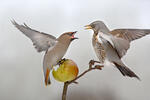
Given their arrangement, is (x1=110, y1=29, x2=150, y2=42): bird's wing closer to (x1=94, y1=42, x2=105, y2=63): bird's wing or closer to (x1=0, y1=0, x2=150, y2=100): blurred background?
(x1=94, y1=42, x2=105, y2=63): bird's wing

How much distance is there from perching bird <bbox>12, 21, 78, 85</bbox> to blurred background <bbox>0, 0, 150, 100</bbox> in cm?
21

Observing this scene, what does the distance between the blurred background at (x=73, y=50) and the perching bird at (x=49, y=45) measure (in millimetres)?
208

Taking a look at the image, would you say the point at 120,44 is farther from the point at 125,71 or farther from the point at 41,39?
the point at 41,39

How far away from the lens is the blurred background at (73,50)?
3.27ft

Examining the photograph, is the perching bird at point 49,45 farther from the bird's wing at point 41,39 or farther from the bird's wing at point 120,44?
the bird's wing at point 120,44

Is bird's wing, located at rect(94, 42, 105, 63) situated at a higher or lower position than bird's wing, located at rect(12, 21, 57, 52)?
lower

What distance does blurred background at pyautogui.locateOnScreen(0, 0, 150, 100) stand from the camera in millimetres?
997

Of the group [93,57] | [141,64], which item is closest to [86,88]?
[93,57]

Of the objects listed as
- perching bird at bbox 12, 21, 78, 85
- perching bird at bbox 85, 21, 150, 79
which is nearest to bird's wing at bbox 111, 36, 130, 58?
perching bird at bbox 85, 21, 150, 79

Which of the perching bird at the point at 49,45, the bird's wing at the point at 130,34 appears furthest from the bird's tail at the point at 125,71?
A: the perching bird at the point at 49,45

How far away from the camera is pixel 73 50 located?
1.06 metres

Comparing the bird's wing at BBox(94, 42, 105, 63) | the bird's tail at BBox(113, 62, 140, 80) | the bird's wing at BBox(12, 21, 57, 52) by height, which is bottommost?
the bird's tail at BBox(113, 62, 140, 80)

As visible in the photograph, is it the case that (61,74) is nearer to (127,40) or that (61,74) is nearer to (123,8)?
(127,40)

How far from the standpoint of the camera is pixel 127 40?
81cm
